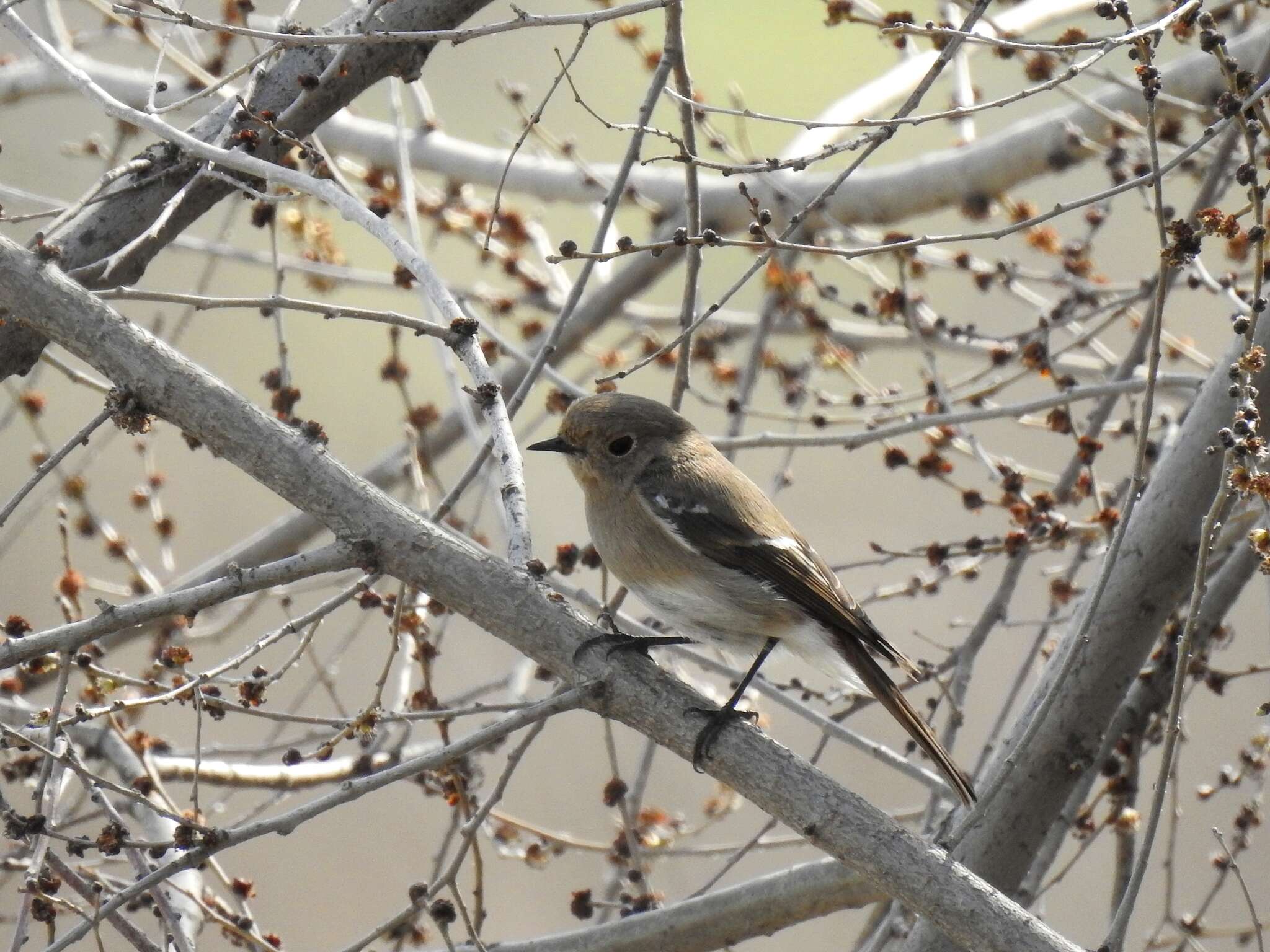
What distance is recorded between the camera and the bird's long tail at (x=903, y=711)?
3068 mm

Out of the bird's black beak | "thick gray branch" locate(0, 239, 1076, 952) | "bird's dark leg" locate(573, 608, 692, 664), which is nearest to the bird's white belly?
"bird's dark leg" locate(573, 608, 692, 664)

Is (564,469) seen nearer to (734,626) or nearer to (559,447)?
(559,447)

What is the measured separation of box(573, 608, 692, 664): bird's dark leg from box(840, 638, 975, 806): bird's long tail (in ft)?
1.78

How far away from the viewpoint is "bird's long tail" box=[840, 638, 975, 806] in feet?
10.1

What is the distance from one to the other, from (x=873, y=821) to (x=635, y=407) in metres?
1.57


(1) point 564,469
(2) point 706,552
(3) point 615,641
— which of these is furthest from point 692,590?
(1) point 564,469

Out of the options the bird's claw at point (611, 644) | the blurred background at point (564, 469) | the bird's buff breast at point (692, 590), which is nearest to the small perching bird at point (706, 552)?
the bird's buff breast at point (692, 590)

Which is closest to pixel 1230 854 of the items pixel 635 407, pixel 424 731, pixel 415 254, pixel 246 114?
pixel 635 407

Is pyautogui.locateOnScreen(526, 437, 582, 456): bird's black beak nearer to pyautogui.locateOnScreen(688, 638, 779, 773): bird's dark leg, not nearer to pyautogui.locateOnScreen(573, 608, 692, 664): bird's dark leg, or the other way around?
pyautogui.locateOnScreen(573, 608, 692, 664): bird's dark leg

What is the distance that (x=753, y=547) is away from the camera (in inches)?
137

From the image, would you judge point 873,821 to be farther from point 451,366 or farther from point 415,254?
point 451,366

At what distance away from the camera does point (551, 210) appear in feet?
29.1

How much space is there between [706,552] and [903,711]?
0.65 m

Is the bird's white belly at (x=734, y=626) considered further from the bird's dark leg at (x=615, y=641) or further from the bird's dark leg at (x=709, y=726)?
the bird's dark leg at (x=709, y=726)
